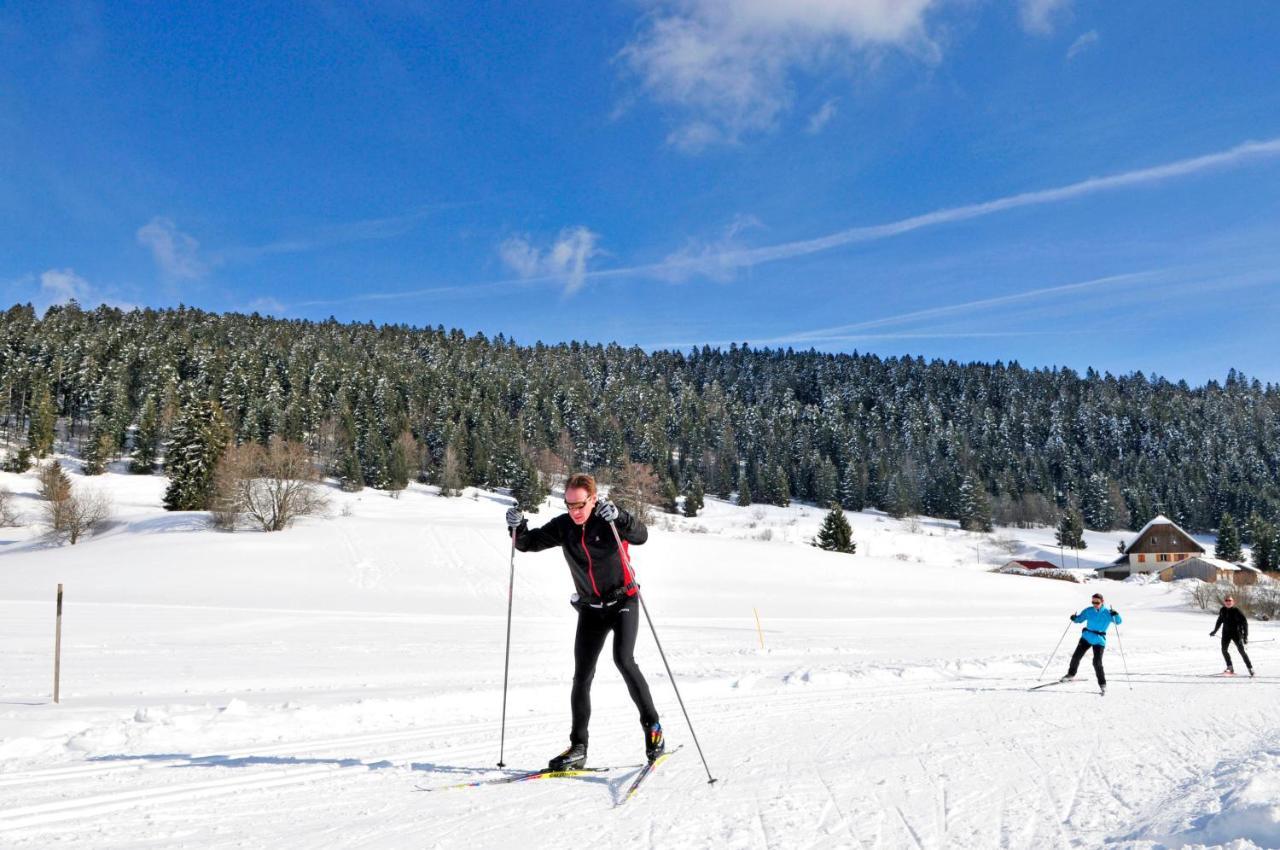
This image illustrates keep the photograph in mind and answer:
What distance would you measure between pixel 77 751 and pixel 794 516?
318ft

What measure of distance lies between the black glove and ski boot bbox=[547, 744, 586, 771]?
1.72m

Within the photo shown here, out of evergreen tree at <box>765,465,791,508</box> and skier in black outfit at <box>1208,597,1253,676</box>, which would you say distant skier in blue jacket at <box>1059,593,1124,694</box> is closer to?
skier in black outfit at <box>1208,597,1253,676</box>

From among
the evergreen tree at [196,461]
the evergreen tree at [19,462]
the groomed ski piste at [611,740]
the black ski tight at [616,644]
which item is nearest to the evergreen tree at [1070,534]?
the groomed ski piste at [611,740]

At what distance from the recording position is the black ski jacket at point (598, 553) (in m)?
5.07

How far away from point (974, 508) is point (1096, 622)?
101833 millimetres

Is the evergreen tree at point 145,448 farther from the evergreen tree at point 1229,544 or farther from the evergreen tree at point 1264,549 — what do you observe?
the evergreen tree at point 1264,549

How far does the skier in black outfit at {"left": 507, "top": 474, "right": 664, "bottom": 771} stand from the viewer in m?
5.07

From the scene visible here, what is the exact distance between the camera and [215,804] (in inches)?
177

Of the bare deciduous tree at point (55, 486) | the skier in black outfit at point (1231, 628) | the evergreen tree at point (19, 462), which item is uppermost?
the evergreen tree at point (19, 462)

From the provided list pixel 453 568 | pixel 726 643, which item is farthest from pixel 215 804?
pixel 453 568

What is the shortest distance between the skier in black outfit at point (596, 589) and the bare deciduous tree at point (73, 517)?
54.6 metres

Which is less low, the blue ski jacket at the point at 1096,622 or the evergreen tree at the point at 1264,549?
the blue ski jacket at the point at 1096,622

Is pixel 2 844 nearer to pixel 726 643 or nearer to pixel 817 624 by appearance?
pixel 726 643

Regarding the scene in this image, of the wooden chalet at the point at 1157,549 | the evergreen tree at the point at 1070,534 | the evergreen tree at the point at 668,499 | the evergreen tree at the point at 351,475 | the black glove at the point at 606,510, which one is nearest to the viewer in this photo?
the black glove at the point at 606,510
